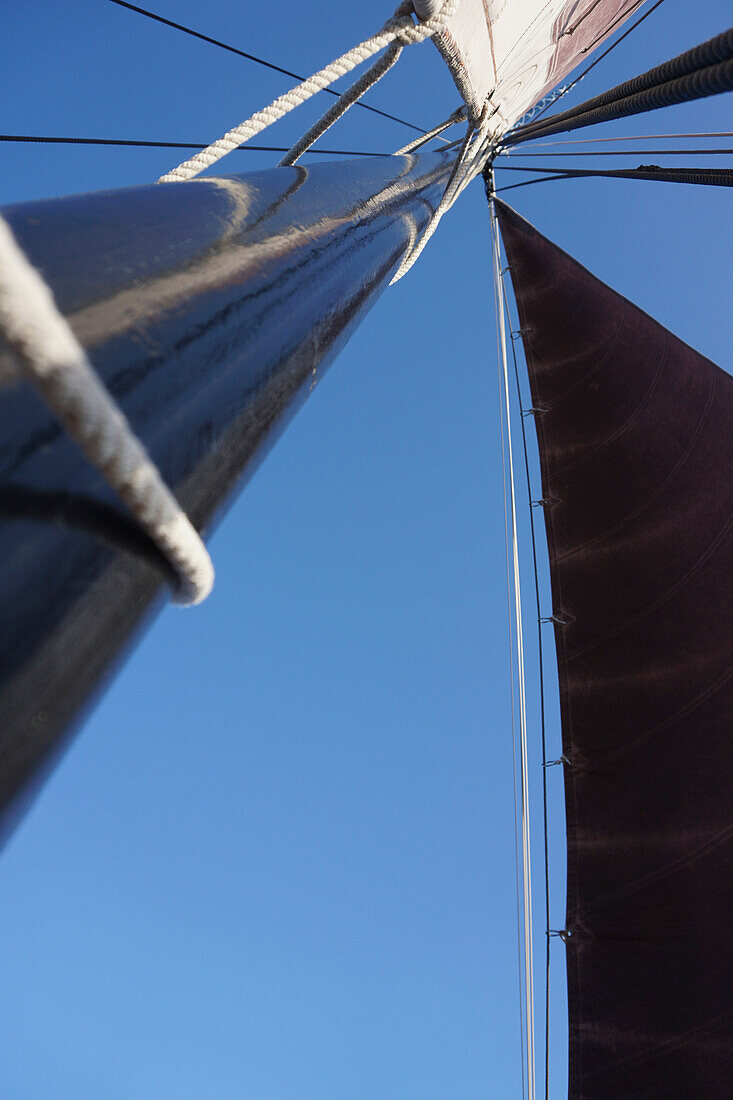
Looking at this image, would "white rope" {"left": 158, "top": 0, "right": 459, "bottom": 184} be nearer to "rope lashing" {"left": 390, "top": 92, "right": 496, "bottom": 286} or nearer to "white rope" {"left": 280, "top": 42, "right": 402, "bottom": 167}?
"white rope" {"left": 280, "top": 42, "right": 402, "bottom": 167}

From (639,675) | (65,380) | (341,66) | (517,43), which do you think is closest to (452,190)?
(341,66)

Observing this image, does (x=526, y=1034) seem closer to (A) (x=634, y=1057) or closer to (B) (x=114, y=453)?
(A) (x=634, y=1057)

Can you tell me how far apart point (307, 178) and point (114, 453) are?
2.63 feet

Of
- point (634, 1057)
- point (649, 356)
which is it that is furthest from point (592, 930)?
point (649, 356)

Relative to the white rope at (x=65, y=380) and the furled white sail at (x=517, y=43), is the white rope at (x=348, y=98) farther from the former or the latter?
the white rope at (x=65, y=380)

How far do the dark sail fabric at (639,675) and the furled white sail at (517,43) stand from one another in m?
1.90

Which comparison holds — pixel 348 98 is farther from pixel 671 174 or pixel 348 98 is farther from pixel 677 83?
pixel 671 174

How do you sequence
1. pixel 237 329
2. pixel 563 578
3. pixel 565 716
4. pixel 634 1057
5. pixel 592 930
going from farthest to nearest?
pixel 563 578, pixel 565 716, pixel 592 930, pixel 634 1057, pixel 237 329

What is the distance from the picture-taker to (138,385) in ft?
1.56

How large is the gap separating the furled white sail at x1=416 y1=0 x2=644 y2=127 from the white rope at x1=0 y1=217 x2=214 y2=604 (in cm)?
153

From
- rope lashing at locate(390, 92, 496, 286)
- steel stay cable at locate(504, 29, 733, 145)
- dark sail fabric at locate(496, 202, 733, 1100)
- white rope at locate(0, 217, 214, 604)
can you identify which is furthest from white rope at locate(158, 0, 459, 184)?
dark sail fabric at locate(496, 202, 733, 1100)

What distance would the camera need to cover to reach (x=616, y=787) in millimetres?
→ 4918

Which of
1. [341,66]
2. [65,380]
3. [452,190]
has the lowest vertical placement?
[65,380]

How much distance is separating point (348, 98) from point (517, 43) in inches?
124
